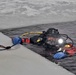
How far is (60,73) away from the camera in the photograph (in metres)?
4.07

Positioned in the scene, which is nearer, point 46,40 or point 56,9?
point 46,40

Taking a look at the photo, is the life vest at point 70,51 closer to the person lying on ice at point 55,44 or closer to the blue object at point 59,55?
the person lying on ice at point 55,44

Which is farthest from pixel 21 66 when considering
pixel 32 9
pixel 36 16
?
pixel 32 9

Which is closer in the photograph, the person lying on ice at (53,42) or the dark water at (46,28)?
the dark water at (46,28)

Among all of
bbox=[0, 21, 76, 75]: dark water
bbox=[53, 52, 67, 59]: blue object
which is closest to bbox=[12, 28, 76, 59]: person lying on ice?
bbox=[53, 52, 67, 59]: blue object

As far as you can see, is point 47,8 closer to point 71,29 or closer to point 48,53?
point 71,29

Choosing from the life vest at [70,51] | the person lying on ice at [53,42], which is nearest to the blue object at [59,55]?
the person lying on ice at [53,42]

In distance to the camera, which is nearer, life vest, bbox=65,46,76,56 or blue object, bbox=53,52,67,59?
blue object, bbox=53,52,67,59

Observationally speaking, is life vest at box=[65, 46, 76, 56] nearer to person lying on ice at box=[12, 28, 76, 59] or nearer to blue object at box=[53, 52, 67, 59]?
person lying on ice at box=[12, 28, 76, 59]

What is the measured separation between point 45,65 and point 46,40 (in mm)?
1434

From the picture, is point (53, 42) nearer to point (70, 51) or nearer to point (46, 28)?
point (70, 51)

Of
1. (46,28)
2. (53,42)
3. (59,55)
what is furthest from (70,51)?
(46,28)

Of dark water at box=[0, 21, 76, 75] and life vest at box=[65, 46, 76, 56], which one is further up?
A: life vest at box=[65, 46, 76, 56]

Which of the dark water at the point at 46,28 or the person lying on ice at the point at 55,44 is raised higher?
the person lying on ice at the point at 55,44
